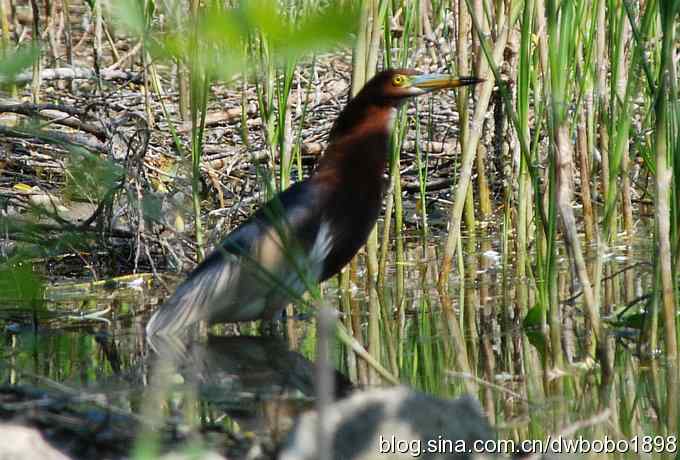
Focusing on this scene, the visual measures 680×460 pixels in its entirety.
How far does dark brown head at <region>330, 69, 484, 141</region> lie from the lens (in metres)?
5.20

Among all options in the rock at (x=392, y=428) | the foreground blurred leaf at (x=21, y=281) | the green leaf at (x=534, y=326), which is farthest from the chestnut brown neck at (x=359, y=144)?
the rock at (x=392, y=428)

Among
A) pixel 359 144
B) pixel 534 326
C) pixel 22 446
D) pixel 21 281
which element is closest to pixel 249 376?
pixel 534 326

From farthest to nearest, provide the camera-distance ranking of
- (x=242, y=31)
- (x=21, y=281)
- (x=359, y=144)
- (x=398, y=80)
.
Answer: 1. (x=398, y=80)
2. (x=359, y=144)
3. (x=21, y=281)
4. (x=242, y=31)

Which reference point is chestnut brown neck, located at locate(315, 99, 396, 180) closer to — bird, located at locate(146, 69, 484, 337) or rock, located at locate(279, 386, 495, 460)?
bird, located at locate(146, 69, 484, 337)

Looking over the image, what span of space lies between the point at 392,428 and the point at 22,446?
80cm

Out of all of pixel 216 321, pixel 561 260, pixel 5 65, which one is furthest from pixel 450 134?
pixel 5 65

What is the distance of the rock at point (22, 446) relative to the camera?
7.35 ft

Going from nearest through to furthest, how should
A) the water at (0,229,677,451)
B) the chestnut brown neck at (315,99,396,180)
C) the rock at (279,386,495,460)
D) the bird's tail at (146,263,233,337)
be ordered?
→ the rock at (279,386,495,460) < the water at (0,229,677,451) < the bird's tail at (146,263,233,337) < the chestnut brown neck at (315,99,396,180)

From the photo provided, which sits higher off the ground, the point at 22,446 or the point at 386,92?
the point at 386,92

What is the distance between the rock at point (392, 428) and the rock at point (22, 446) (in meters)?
0.51

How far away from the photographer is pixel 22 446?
2.27 metres

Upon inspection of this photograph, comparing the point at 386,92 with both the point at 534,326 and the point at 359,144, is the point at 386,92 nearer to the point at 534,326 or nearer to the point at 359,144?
the point at 359,144

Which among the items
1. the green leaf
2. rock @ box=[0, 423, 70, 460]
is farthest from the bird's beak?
rock @ box=[0, 423, 70, 460]

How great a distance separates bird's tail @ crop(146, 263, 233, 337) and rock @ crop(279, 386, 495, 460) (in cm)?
240
